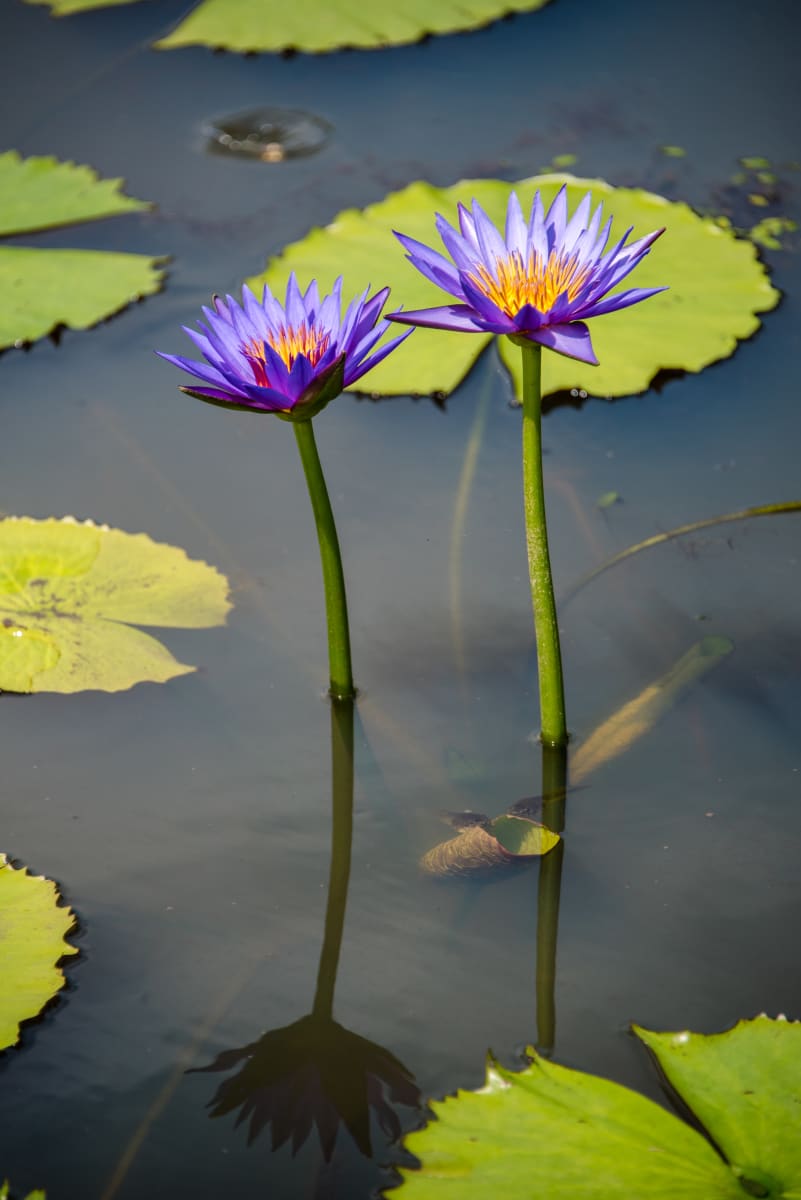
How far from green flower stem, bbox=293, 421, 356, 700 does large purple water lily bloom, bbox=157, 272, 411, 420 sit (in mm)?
80

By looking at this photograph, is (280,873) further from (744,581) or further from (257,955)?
(744,581)

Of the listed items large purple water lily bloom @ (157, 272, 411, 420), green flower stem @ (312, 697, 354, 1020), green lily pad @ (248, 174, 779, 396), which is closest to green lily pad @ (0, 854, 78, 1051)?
green flower stem @ (312, 697, 354, 1020)

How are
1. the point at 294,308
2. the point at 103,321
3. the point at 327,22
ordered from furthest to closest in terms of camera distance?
1. the point at 327,22
2. the point at 103,321
3. the point at 294,308

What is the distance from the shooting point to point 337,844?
71.3 inches

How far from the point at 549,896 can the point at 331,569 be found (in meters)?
0.62

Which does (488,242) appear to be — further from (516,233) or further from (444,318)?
(444,318)

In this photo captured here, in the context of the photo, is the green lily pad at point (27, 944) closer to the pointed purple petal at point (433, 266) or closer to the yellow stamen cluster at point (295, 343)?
the yellow stamen cluster at point (295, 343)

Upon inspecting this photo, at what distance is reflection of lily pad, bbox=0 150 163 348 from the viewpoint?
284 cm

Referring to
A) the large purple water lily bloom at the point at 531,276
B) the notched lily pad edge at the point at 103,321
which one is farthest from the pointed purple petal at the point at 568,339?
the notched lily pad edge at the point at 103,321

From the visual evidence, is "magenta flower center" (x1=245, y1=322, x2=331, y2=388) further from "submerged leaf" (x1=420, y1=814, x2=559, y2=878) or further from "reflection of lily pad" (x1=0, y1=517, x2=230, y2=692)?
"submerged leaf" (x1=420, y1=814, x2=559, y2=878)

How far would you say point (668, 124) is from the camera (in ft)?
11.3

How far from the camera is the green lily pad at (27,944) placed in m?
1.50

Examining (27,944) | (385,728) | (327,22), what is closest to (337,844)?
(385,728)

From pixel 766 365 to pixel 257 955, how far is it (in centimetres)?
184
